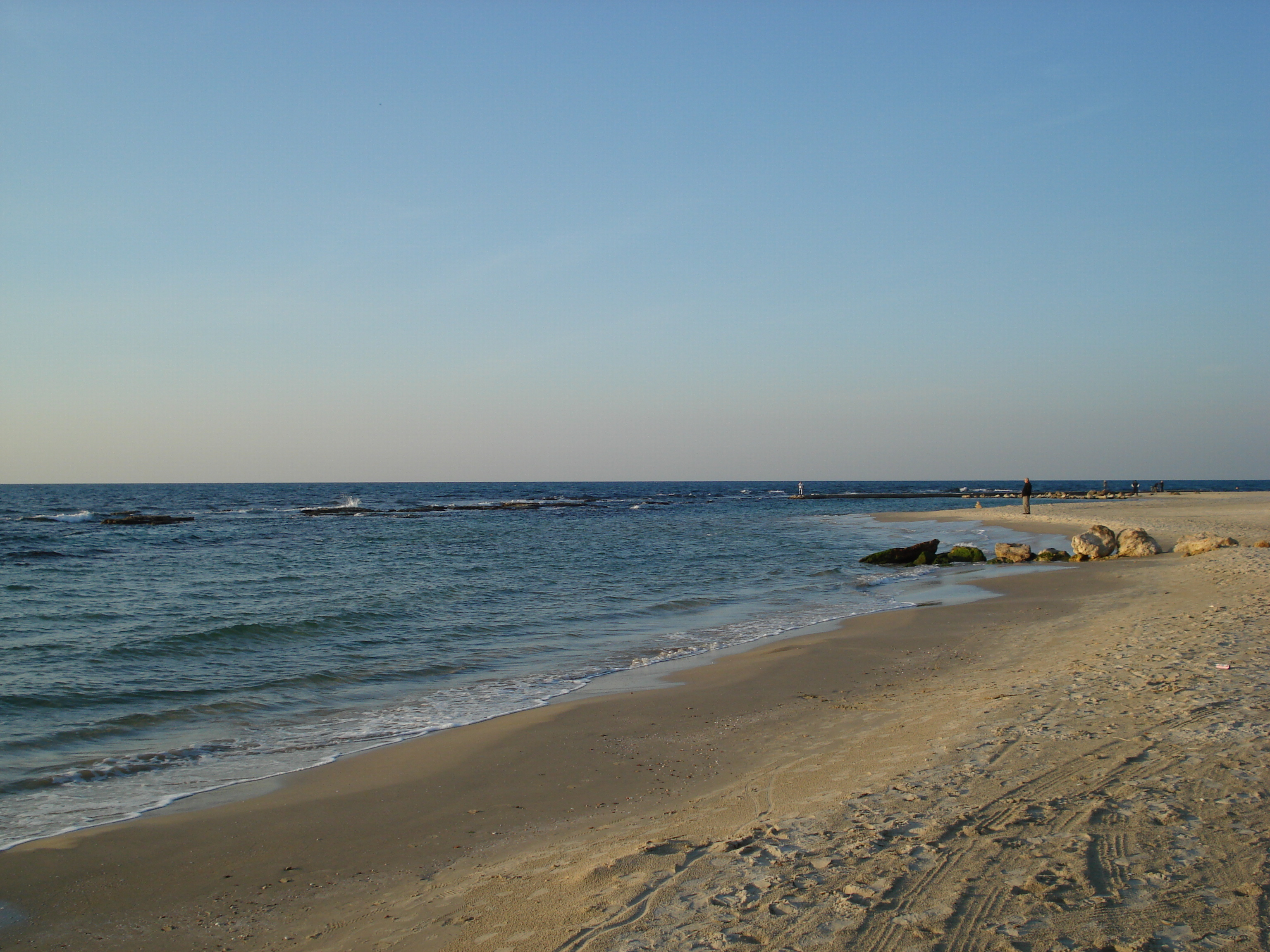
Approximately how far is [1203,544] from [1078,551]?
2830 millimetres

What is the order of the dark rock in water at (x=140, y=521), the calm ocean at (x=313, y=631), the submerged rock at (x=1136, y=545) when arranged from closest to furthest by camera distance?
the calm ocean at (x=313, y=631), the submerged rock at (x=1136, y=545), the dark rock in water at (x=140, y=521)

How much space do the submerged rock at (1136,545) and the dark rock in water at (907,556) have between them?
488cm

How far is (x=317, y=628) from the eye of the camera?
43.1 ft

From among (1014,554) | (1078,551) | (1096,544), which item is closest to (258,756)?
(1014,554)

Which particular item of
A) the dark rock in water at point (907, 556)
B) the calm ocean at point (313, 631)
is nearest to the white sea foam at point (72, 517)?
the calm ocean at point (313, 631)

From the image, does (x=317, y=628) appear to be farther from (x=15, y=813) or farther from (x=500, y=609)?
(x=15, y=813)

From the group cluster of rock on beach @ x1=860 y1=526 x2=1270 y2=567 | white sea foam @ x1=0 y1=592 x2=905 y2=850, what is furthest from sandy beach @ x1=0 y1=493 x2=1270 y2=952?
cluster of rock on beach @ x1=860 y1=526 x2=1270 y2=567

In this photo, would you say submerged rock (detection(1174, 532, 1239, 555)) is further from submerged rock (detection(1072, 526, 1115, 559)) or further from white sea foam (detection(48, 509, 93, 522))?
white sea foam (detection(48, 509, 93, 522))

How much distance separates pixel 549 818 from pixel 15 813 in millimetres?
4175

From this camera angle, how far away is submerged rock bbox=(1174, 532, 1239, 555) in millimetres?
18922

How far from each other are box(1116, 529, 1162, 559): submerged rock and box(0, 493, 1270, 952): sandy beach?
13716mm

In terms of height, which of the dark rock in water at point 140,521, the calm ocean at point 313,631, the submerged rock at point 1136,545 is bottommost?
the calm ocean at point 313,631

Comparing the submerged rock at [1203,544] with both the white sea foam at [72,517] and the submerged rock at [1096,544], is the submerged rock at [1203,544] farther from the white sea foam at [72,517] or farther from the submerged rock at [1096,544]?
the white sea foam at [72,517]

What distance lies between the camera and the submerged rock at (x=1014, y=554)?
21.4 meters
